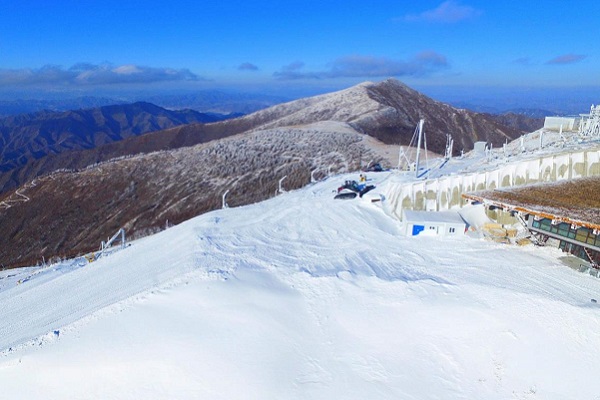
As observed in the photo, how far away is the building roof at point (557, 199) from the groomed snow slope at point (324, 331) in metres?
1.89

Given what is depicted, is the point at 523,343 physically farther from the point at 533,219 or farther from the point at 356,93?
the point at 356,93

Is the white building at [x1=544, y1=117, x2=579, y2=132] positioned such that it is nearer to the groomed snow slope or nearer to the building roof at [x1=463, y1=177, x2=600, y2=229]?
the building roof at [x1=463, y1=177, x2=600, y2=229]

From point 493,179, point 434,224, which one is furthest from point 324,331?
point 493,179

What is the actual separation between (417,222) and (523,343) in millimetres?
9365

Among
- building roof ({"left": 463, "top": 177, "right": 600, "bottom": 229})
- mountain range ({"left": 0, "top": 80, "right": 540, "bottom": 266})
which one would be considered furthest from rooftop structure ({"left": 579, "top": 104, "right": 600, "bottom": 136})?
mountain range ({"left": 0, "top": 80, "right": 540, "bottom": 266})

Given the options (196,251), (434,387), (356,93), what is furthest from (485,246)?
(356,93)

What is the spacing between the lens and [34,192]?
58.7 metres

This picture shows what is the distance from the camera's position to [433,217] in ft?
66.2

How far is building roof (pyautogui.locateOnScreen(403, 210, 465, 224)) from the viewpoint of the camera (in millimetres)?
19609

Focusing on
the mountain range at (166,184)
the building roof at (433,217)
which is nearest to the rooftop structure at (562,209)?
the building roof at (433,217)

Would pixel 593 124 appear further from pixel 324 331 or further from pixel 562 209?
pixel 324 331

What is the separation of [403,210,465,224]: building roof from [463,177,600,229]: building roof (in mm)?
1264

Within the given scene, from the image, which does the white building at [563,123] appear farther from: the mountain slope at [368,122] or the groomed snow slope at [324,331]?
the groomed snow slope at [324,331]

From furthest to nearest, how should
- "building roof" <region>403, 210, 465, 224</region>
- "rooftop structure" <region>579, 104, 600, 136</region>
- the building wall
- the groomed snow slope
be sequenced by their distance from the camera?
"rooftop structure" <region>579, 104, 600, 136</region> → the building wall → "building roof" <region>403, 210, 465, 224</region> → the groomed snow slope
